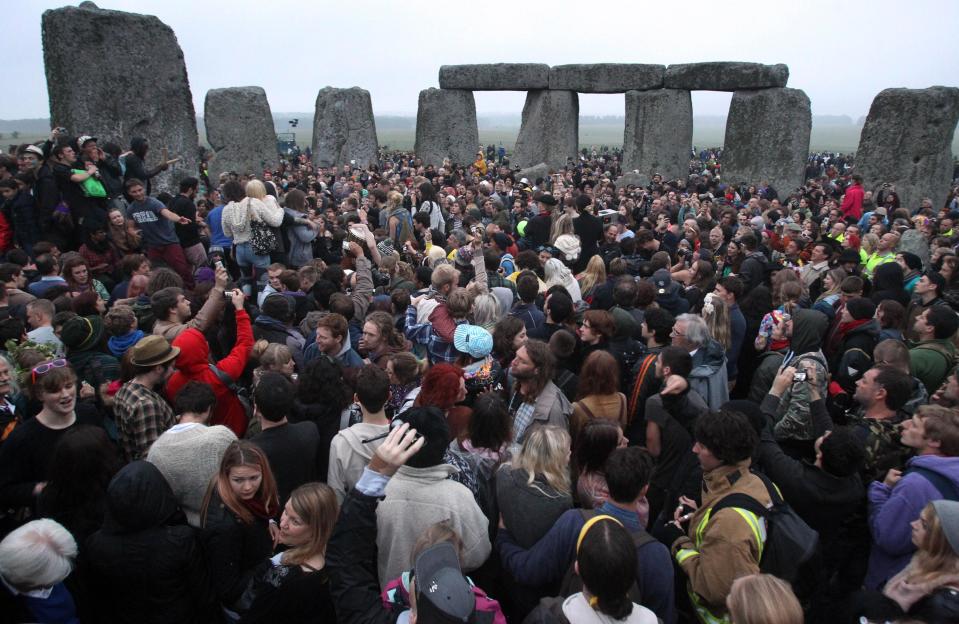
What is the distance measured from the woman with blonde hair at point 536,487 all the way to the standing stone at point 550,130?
18.5 metres

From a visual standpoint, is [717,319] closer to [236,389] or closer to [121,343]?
[236,389]

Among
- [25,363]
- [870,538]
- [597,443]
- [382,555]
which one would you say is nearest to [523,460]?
[597,443]

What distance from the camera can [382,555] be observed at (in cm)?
272

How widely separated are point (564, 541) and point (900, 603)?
51.5 inches

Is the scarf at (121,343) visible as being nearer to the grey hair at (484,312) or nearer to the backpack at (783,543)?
the grey hair at (484,312)

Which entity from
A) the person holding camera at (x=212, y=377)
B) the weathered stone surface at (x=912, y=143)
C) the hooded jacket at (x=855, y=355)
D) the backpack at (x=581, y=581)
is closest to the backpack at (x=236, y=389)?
the person holding camera at (x=212, y=377)

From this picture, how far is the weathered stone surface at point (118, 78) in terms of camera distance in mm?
9445

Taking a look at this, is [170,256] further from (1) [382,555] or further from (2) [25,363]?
(1) [382,555]

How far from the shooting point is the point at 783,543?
8.60 ft

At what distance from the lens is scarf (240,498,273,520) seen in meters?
2.81

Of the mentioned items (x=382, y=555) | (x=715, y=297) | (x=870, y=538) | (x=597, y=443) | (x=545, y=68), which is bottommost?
(x=870, y=538)

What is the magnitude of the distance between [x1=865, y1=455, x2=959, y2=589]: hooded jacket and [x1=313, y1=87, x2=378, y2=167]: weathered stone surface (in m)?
19.7

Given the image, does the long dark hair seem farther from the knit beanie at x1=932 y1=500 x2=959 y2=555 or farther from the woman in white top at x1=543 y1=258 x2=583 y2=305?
the woman in white top at x1=543 y1=258 x2=583 y2=305

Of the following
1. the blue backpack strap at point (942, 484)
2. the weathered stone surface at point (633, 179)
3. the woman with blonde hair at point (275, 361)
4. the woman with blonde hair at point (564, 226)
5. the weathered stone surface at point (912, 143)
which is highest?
the weathered stone surface at point (912, 143)
